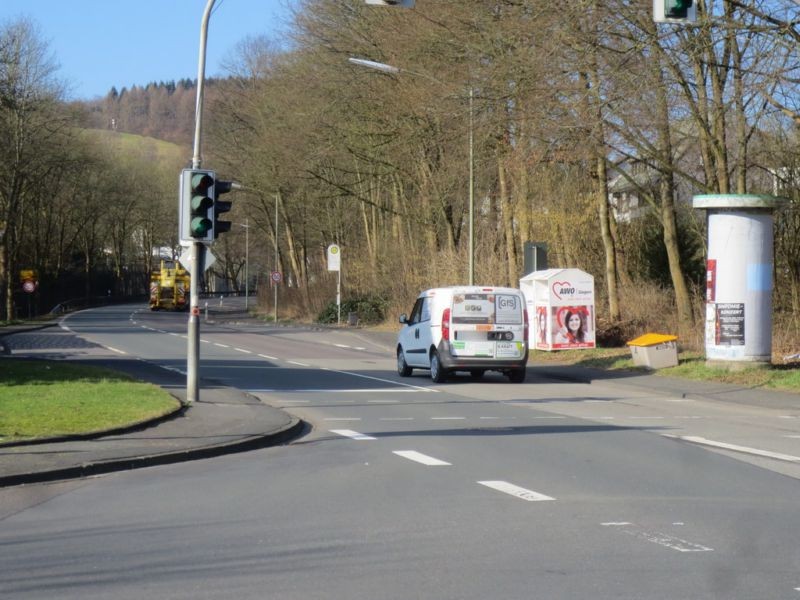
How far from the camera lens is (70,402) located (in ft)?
55.2

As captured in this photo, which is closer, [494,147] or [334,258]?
[494,147]

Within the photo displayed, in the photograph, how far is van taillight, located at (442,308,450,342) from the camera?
23453mm

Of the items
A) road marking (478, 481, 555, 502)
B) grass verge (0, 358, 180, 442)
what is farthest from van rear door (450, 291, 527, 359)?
road marking (478, 481, 555, 502)

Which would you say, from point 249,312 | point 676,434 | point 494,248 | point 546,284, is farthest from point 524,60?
point 249,312

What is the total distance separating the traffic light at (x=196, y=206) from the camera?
1691 cm

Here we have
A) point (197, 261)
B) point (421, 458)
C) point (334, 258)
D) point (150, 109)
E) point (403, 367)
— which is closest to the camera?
point (421, 458)

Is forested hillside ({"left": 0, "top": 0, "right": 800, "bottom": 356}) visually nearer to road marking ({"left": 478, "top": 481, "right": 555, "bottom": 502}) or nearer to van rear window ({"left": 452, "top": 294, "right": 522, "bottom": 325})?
van rear window ({"left": 452, "top": 294, "right": 522, "bottom": 325})

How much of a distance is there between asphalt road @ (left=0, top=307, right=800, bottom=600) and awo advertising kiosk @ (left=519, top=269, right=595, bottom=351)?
41.1ft

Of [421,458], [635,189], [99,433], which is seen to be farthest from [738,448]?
[635,189]

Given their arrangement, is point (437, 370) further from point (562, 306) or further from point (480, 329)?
point (562, 306)

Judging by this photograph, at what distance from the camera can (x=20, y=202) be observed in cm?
5947

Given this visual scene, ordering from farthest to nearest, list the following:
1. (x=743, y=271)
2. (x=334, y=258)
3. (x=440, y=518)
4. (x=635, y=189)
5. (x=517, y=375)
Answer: (x=334, y=258)
(x=635, y=189)
(x=517, y=375)
(x=743, y=271)
(x=440, y=518)

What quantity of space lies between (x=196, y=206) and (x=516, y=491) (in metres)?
8.64

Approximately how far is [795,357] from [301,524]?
18.3 m
